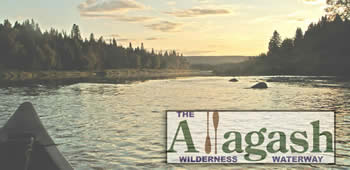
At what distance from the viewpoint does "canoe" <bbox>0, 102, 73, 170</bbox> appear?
817 cm

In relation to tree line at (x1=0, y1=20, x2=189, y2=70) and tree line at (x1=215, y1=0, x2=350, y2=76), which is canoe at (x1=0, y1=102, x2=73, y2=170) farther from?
tree line at (x1=0, y1=20, x2=189, y2=70)

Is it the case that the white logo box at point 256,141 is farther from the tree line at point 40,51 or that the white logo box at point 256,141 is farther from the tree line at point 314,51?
the tree line at point 40,51

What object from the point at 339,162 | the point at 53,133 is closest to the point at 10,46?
the point at 53,133

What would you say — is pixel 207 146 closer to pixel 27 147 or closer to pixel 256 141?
pixel 256 141

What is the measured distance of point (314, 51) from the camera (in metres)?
142

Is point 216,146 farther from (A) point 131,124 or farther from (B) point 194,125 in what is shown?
(A) point 131,124

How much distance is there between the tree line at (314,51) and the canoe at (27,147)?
7347 cm

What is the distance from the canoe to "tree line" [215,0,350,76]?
73466mm

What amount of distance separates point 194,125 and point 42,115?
11.7 meters

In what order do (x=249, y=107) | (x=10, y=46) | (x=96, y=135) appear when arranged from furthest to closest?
(x=10, y=46) → (x=249, y=107) → (x=96, y=135)

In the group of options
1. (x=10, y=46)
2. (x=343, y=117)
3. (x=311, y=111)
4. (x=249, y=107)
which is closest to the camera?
(x=343, y=117)

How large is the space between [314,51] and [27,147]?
5922 inches

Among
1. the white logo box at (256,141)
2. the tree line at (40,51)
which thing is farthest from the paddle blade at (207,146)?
the tree line at (40,51)

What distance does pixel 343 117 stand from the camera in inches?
846
